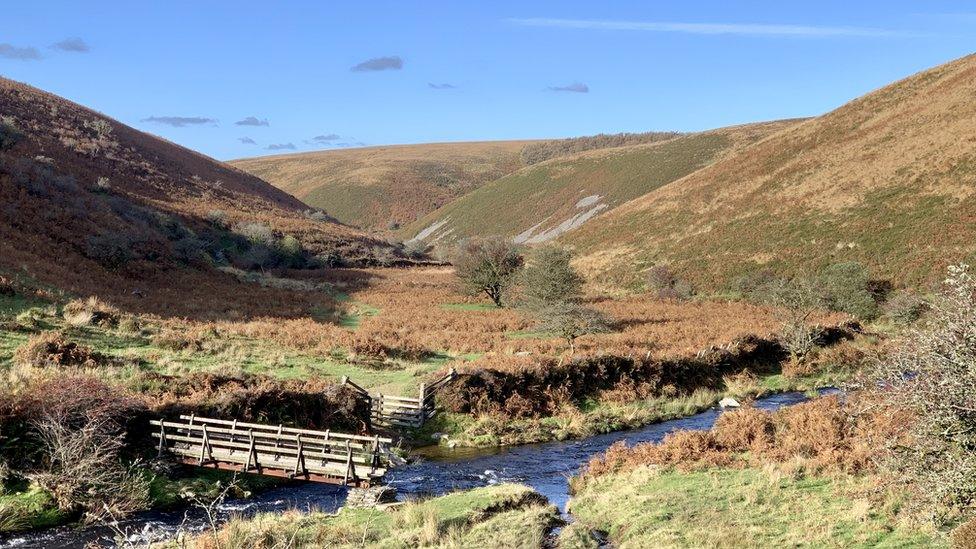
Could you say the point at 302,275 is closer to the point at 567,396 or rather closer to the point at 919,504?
the point at 567,396

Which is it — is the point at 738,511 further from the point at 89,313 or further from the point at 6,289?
the point at 6,289

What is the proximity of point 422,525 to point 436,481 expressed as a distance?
17.2 feet

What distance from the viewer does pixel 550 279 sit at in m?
47.7

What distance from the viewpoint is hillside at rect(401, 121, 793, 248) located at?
393ft

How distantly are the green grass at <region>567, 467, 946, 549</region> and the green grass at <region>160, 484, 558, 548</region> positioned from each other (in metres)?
1.54

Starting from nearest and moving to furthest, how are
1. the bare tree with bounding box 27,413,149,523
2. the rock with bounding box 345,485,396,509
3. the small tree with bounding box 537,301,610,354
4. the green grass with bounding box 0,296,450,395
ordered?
the bare tree with bounding box 27,413,149,523 → the rock with bounding box 345,485,396,509 → the green grass with bounding box 0,296,450,395 → the small tree with bounding box 537,301,610,354

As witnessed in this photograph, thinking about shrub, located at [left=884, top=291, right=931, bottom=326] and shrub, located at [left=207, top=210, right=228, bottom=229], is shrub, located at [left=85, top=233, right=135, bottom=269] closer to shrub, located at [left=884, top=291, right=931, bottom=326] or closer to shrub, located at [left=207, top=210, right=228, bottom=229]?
shrub, located at [left=207, top=210, right=228, bottom=229]

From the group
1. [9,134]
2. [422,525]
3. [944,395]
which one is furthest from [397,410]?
[9,134]

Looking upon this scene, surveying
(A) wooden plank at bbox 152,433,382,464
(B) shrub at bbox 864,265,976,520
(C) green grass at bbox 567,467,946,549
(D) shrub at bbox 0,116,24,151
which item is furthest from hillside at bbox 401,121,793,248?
(B) shrub at bbox 864,265,976,520

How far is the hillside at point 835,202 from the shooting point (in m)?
54.6

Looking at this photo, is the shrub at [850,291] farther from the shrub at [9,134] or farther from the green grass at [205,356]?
the shrub at [9,134]

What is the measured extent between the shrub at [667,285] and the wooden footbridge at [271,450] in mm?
41947

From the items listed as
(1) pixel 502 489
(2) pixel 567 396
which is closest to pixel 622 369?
(2) pixel 567 396

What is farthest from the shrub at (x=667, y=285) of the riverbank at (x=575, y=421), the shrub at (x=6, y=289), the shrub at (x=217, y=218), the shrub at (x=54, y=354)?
the shrub at (x=217, y=218)
